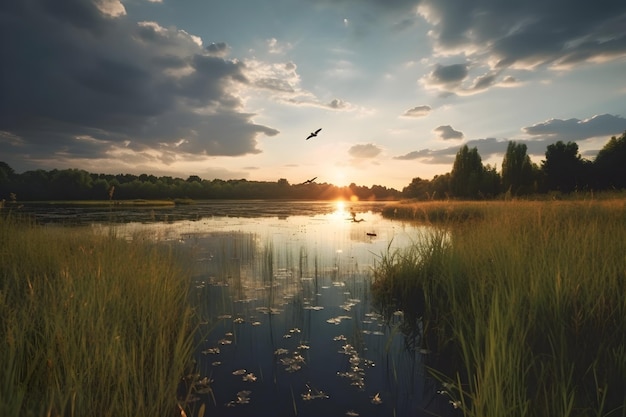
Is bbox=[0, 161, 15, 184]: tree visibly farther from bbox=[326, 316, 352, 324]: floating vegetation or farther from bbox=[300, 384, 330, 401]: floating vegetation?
bbox=[300, 384, 330, 401]: floating vegetation

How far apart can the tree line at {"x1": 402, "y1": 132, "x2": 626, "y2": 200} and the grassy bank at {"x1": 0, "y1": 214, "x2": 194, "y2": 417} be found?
161 feet

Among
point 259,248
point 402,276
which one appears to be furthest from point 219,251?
point 402,276

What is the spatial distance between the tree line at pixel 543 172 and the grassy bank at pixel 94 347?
49.1 metres

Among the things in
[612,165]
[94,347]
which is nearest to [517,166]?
[612,165]

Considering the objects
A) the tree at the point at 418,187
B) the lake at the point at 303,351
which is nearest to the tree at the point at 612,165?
the tree at the point at 418,187

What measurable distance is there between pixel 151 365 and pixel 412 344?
4.62 meters

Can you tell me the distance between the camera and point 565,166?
56.4m

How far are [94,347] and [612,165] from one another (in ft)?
→ 234

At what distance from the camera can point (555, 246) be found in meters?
6.85

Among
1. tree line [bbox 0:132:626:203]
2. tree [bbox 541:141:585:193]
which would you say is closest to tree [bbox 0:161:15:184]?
tree line [bbox 0:132:626:203]

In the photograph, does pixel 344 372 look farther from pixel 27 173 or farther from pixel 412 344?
pixel 27 173

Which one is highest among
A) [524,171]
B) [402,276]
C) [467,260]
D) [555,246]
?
[524,171]

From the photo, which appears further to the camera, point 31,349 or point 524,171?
point 524,171

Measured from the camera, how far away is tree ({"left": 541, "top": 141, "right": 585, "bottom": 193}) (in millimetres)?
56091
